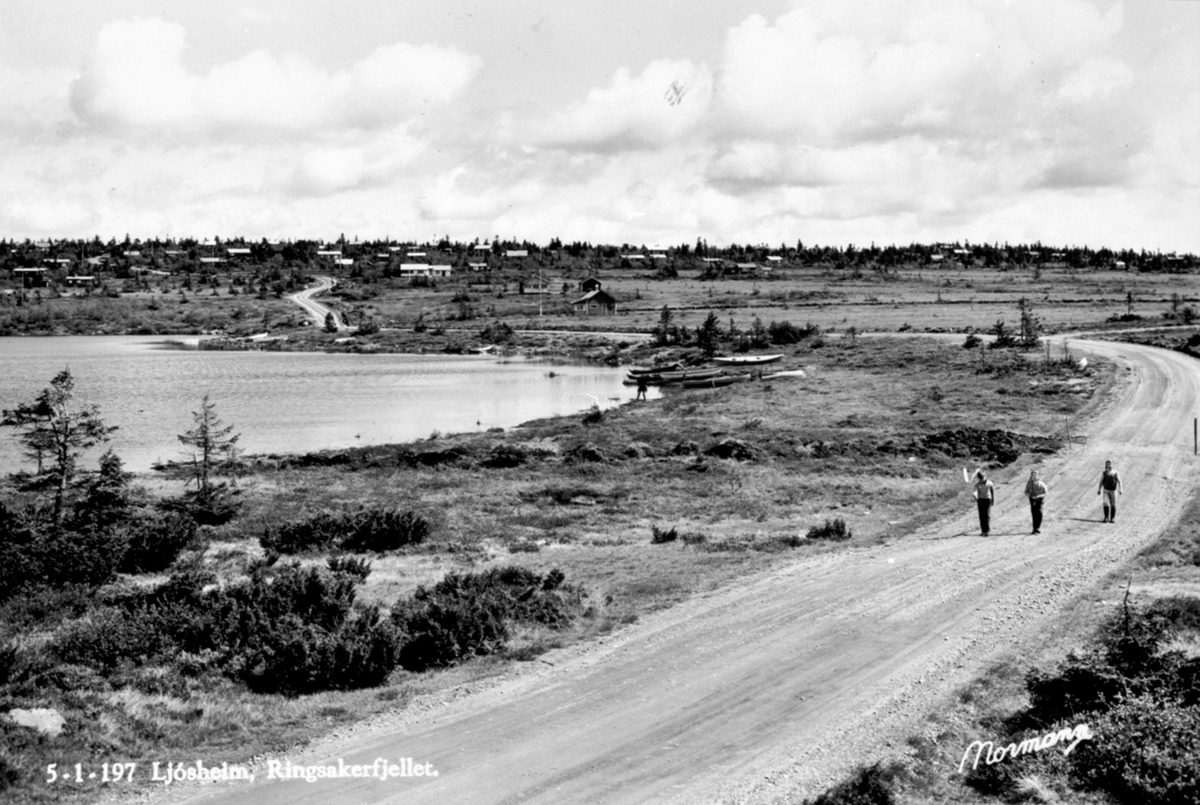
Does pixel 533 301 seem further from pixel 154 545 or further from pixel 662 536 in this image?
pixel 154 545

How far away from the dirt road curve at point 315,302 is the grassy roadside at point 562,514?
273 ft

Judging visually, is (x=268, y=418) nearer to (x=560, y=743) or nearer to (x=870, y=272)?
(x=560, y=743)

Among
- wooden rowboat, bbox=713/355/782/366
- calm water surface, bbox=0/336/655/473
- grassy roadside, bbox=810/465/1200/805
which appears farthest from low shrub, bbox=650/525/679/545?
wooden rowboat, bbox=713/355/782/366

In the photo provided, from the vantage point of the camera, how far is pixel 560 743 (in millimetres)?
11297

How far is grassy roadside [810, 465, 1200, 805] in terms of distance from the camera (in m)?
10.3

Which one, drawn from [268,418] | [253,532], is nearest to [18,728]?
[253,532]

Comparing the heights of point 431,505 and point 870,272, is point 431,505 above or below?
below

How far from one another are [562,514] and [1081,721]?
646 inches

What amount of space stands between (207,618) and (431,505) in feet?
42.6

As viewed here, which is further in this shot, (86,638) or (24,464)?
(24,464)

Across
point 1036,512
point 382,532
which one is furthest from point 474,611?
point 1036,512

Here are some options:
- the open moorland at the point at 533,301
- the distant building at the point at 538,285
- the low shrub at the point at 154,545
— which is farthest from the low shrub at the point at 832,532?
the distant building at the point at 538,285

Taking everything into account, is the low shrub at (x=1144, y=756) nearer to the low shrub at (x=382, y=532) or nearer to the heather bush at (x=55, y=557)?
the low shrub at (x=382, y=532)
